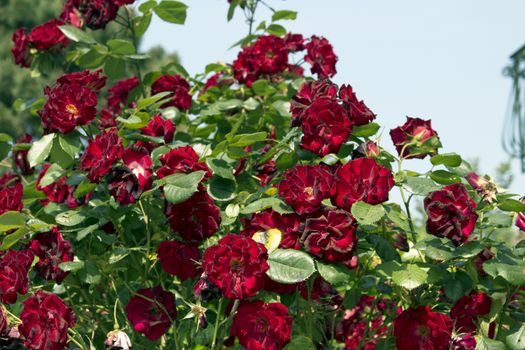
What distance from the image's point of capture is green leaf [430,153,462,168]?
197 cm

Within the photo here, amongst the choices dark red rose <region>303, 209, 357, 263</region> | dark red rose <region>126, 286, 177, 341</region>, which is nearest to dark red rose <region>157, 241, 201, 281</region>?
dark red rose <region>126, 286, 177, 341</region>

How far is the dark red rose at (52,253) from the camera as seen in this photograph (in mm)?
2098

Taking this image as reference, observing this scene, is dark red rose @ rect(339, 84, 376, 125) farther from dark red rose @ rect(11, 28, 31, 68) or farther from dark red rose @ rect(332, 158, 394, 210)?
dark red rose @ rect(11, 28, 31, 68)

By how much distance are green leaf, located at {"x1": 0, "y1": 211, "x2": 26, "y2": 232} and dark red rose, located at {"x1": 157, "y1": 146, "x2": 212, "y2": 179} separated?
1.28 ft

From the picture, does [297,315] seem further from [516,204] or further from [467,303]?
[516,204]

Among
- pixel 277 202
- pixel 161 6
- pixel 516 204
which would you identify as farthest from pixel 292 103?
pixel 161 6

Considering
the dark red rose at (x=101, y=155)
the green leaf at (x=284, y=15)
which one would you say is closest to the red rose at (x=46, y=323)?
the dark red rose at (x=101, y=155)

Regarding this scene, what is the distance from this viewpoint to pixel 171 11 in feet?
9.15

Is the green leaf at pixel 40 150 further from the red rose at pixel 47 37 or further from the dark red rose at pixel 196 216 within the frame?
the red rose at pixel 47 37

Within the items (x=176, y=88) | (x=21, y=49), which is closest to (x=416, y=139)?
(x=176, y=88)

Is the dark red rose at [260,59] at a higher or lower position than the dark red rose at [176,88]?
higher

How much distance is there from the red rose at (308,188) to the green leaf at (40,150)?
Answer: 26.1 inches

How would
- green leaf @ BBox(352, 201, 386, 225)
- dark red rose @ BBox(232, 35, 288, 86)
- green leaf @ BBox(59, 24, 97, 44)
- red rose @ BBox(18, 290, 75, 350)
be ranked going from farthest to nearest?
dark red rose @ BBox(232, 35, 288, 86)
green leaf @ BBox(59, 24, 97, 44)
red rose @ BBox(18, 290, 75, 350)
green leaf @ BBox(352, 201, 386, 225)

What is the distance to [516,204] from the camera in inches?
76.9
